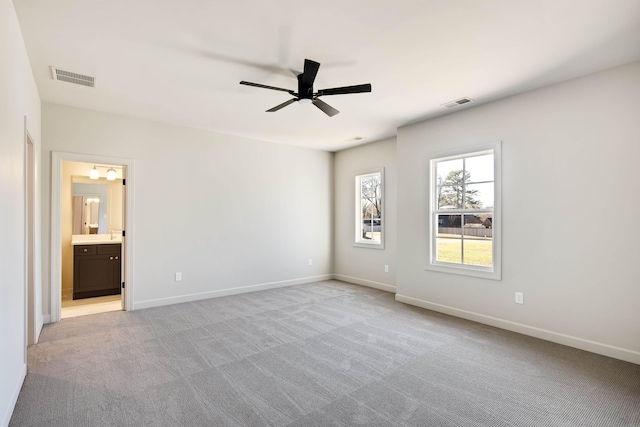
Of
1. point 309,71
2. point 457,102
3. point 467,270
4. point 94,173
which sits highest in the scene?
point 457,102

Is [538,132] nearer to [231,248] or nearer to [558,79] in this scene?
[558,79]

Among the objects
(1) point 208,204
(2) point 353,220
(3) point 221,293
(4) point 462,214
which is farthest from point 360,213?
(3) point 221,293

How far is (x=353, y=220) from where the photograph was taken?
21.1ft

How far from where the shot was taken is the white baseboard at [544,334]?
294 centimetres

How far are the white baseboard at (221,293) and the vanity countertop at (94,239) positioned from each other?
61.3 inches

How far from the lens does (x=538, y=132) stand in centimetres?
350

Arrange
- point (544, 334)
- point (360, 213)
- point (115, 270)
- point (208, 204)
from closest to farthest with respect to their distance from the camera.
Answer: point (544, 334)
point (208, 204)
point (115, 270)
point (360, 213)

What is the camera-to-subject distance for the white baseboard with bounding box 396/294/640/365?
2.94m

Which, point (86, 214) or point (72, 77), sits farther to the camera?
point (86, 214)

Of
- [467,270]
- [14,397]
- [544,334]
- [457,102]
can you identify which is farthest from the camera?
[467,270]

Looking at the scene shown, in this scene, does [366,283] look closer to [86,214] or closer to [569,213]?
[569,213]

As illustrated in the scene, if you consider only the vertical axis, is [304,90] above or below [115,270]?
above

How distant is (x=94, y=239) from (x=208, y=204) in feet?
7.50

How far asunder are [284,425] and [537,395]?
73.5 inches
